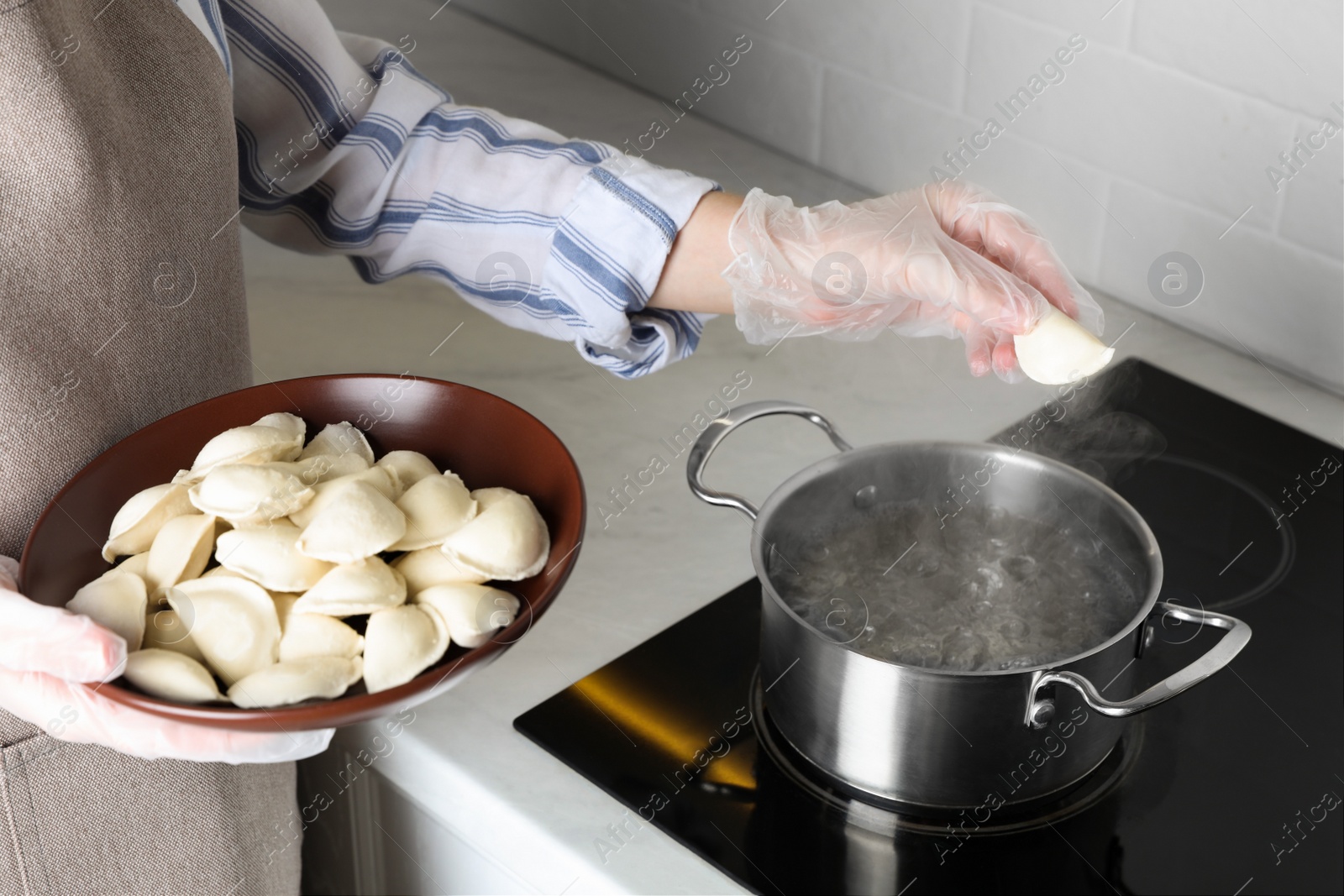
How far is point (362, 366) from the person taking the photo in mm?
1088

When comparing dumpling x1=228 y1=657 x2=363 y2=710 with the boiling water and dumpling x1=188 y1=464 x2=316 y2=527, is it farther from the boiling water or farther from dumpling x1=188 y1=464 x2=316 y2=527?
the boiling water

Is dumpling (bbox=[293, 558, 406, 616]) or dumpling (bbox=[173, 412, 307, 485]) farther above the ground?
dumpling (bbox=[173, 412, 307, 485])

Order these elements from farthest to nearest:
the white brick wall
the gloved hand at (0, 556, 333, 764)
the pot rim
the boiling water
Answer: the white brick wall < the boiling water < the pot rim < the gloved hand at (0, 556, 333, 764)

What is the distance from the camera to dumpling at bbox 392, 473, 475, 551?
57cm

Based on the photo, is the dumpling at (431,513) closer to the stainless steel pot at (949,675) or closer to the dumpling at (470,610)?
the dumpling at (470,610)

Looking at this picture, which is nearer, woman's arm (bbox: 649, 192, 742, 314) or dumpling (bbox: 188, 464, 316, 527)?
dumpling (bbox: 188, 464, 316, 527)

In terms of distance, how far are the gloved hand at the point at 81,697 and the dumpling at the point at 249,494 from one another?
0.08m

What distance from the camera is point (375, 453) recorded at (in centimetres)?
66

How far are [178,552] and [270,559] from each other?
0.04m

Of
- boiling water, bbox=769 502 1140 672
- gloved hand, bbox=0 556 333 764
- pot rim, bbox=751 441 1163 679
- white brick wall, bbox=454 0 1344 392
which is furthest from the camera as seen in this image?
white brick wall, bbox=454 0 1344 392

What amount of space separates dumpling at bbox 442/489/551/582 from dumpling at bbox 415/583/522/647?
0.01 metres

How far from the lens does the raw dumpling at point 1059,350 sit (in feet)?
2.16

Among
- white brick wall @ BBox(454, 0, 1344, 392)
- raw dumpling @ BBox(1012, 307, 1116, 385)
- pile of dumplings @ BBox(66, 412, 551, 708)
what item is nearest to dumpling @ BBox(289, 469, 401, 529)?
pile of dumplings @ BBox(66, 412, 551, 708)

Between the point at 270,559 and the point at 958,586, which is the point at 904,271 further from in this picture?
the point at 270,559
